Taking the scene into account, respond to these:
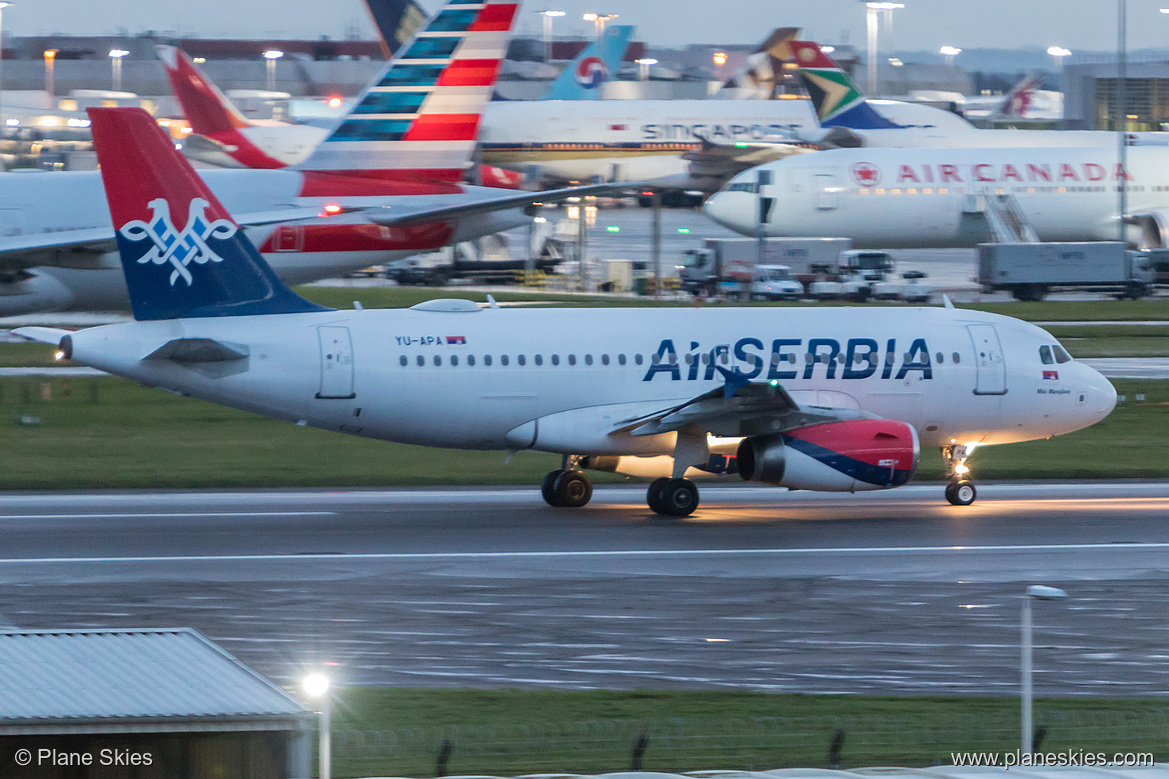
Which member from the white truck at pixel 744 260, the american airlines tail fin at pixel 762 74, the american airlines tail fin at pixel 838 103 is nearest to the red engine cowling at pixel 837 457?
the white truck at pixel 744 260

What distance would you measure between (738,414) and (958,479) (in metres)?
5.57

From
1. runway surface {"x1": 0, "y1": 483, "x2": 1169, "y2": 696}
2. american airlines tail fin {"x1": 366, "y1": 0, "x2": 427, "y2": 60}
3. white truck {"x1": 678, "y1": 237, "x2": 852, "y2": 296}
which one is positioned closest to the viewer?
runway surface {"x1": 0, "y1": 483, "x2": 1169, "y2": 696}

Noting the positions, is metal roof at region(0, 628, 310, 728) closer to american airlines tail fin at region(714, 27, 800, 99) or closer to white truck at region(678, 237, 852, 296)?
white truck at region(678, 237, 852, 296)

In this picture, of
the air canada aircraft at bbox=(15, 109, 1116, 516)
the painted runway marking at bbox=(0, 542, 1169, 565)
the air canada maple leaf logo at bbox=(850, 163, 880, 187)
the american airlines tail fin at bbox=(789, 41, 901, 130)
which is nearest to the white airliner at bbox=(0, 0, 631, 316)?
the air canada aircraft at bbox=(15, 109, 1116, 516)

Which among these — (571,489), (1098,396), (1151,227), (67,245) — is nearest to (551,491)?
(571,489)

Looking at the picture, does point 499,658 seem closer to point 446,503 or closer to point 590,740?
point 590,740

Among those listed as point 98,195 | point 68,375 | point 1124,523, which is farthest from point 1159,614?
point 68,375

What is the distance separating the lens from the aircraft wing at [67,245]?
42688 mm

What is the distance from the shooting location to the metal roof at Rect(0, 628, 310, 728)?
9.34 metres

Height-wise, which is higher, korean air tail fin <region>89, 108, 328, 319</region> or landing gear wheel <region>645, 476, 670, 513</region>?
korean air tail fin <region>89, 108, 328, 319</region>

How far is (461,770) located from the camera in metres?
13.9

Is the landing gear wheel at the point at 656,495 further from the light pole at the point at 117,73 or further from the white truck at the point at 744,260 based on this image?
the light pole at the point at 117,73

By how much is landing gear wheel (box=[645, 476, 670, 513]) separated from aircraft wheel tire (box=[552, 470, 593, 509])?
4.44ft

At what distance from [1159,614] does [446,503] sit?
571 inches
